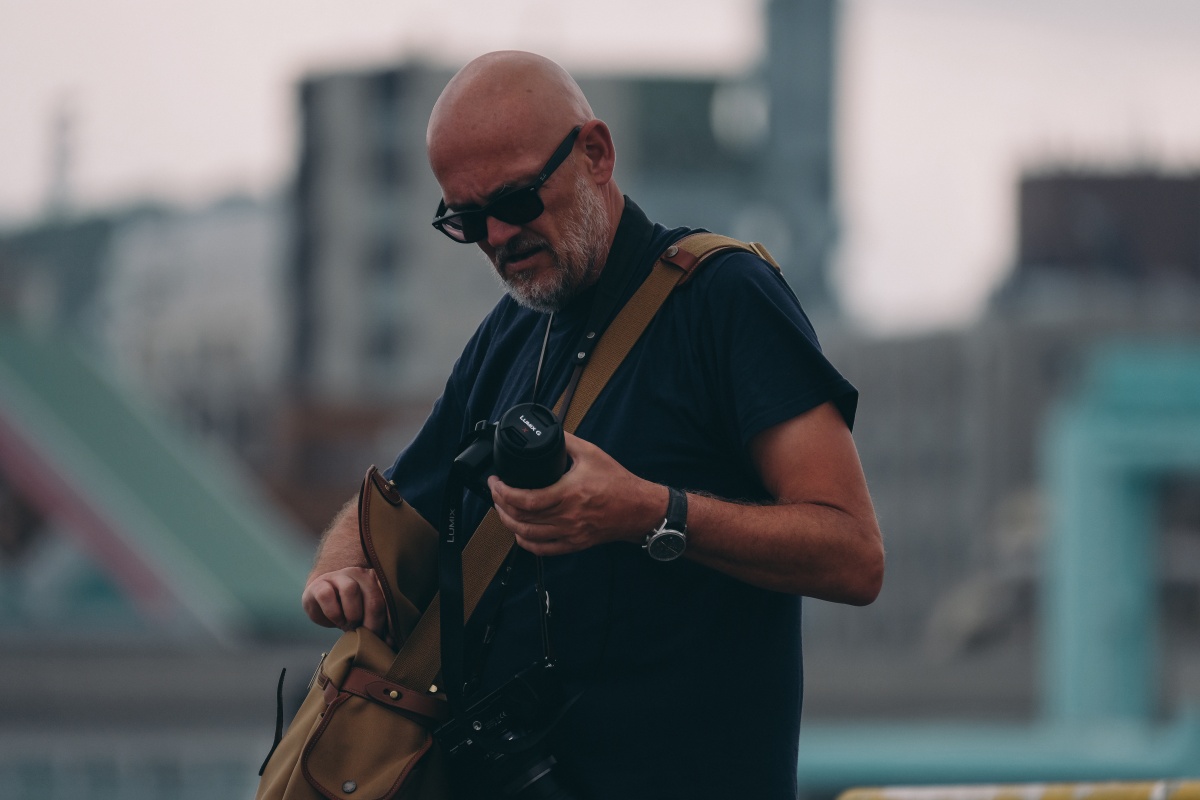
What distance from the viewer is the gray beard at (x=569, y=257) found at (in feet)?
7.70

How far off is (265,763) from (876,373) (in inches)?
2431

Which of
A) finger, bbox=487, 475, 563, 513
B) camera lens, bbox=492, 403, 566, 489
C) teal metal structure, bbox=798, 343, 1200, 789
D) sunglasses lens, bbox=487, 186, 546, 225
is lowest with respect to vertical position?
teal metal structure, bbox=798, 343, 1200, 789

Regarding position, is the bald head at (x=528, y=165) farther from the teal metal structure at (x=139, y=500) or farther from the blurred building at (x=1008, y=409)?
the blurred building at (x=1008, y=409)

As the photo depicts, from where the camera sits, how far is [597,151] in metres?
2.38

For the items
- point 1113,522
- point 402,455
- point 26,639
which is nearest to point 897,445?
point 26,639

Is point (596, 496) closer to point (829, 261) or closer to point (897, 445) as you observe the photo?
point (897, 445)

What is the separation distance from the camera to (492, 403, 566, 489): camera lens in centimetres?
205

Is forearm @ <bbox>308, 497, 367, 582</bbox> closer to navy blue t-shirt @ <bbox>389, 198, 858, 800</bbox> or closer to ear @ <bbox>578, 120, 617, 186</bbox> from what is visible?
navy blue t-shirt @ <bbox>389, 198, 858, 800</bbox>

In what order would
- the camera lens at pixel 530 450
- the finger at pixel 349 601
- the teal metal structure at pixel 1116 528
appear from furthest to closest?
the teal metal structure at pixel 1116 528 → the finger at pixel 349 601 → the camera lens at pixel 530 450

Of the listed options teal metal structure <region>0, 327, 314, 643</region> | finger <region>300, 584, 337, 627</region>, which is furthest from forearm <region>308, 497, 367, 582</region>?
teal metal structure <region>0, 327, 314, 643</region>

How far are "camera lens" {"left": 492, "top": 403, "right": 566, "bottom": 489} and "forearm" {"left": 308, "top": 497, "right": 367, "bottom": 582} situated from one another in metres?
0.57

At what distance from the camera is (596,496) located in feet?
6.82

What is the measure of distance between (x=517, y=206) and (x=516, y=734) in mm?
687

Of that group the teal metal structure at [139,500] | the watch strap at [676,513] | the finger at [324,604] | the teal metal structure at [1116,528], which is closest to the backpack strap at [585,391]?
the finger at [324,604]
